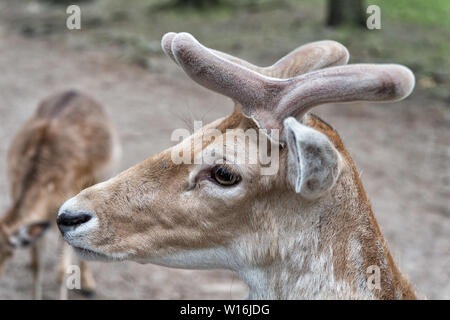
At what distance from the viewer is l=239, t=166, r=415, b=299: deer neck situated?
2863 mm

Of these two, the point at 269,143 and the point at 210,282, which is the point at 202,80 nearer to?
the point at 269,143

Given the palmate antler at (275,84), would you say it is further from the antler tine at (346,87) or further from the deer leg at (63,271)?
the deer leg at (63,271)

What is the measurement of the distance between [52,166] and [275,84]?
3.63m

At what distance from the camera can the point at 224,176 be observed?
2.85 metres

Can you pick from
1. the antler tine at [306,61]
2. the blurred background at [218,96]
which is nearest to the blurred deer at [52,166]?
the blurred background at [218,96]

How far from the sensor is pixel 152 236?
3.02 m

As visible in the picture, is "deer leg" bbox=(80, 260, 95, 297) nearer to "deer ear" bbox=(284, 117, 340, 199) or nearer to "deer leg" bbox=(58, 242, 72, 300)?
"deer leg" bbox=(58, 242, 72, 300)

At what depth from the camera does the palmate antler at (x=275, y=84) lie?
245 cm

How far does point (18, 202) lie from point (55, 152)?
2.38 feet

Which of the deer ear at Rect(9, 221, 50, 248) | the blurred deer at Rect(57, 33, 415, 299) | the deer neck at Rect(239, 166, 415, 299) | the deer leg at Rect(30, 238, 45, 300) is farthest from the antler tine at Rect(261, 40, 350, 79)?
the deer leg at Rect(30, 238, 45, 300)

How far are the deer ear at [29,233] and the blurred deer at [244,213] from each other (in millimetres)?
2297

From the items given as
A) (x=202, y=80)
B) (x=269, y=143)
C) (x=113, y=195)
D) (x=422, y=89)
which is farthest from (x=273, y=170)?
(x=422, y=89)

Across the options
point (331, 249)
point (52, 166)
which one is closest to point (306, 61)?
point (331, 249)

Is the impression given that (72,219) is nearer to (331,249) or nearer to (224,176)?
(224,176)
